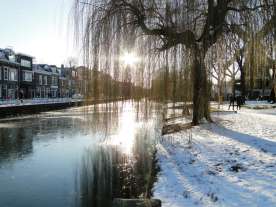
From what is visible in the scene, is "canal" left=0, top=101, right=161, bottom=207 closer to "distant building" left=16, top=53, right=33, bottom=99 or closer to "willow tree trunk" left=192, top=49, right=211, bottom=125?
"willow tree trunk" left=192, top=49, right=211, bottom=125

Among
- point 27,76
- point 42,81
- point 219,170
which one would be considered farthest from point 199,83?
point 42,81

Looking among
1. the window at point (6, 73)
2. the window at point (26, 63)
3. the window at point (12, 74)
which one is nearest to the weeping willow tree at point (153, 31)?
the window at point (6, 73)

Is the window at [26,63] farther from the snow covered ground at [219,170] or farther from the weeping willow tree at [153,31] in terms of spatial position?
the weeping willow tree at [153,31]

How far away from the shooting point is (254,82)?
29.9ft

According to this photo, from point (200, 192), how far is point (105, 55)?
3.38 meters

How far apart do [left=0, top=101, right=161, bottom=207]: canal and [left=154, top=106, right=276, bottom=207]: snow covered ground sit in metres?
0.56

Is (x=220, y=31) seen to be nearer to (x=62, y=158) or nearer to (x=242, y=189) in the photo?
(x=242, y=189)

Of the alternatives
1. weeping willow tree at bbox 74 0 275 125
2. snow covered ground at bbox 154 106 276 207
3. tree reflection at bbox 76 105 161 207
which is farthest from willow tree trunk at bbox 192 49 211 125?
tree reflection at bbox 76 105 161 207

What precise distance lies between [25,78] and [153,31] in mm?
63896

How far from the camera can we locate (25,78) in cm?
6919

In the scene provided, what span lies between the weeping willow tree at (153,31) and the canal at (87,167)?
96 cm

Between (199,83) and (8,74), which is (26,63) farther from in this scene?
(199,83)

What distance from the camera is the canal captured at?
8.30 metres

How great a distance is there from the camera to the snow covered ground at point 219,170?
20.7 feet
